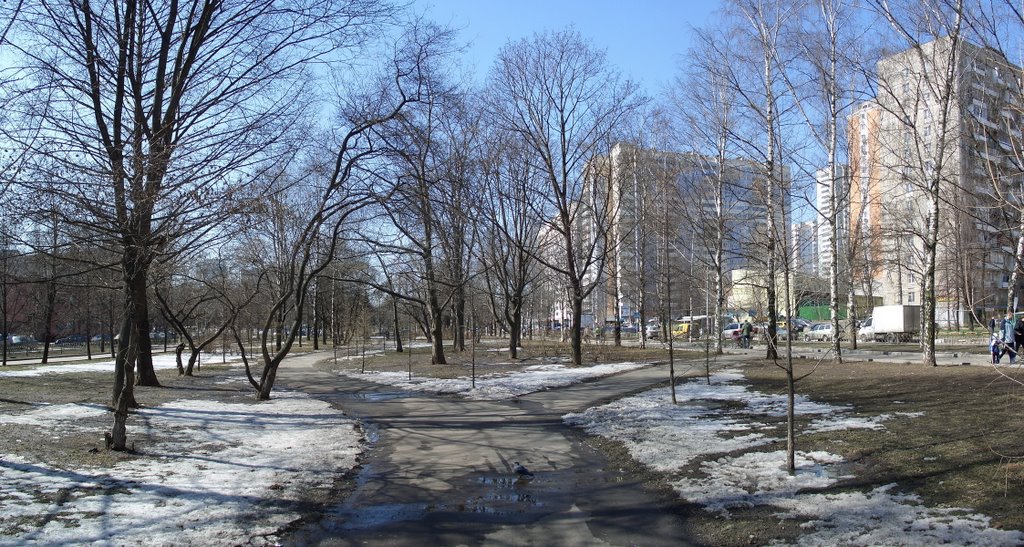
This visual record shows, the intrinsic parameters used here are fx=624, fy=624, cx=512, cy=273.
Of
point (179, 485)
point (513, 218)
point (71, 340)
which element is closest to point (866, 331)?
point (513, 218)

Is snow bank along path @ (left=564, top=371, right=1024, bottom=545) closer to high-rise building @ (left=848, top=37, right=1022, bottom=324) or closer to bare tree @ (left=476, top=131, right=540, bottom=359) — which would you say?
high-rise building @ (left=848, top=37, right=1022, bottom=324)

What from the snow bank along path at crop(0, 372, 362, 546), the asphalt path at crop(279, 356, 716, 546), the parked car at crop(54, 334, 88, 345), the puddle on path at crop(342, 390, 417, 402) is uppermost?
the snow bank along path at crop(0, 372, 362, 546)

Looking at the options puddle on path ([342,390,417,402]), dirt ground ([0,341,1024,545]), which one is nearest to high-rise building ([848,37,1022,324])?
dirt ground ([0,341,1024,545])

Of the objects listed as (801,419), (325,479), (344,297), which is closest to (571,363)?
(801,419)

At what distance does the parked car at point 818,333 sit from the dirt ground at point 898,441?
3247cm

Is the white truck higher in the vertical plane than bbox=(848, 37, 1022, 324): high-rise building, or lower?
A: lower

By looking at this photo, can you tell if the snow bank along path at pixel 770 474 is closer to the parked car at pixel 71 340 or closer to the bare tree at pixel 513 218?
the bare tree at pixel 513 218

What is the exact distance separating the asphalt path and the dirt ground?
1.76 ft

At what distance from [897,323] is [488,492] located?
138ft

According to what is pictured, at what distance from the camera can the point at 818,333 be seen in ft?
158

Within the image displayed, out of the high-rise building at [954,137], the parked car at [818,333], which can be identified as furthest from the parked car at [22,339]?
the high-rise building at [954,137]

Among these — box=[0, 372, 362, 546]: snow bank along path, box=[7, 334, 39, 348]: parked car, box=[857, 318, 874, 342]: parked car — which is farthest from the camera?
box=[7, 334, 39, 348]: parked car

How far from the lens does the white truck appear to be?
4044 centimetres

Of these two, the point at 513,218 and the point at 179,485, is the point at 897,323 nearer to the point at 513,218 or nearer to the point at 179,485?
the point at 513,218
